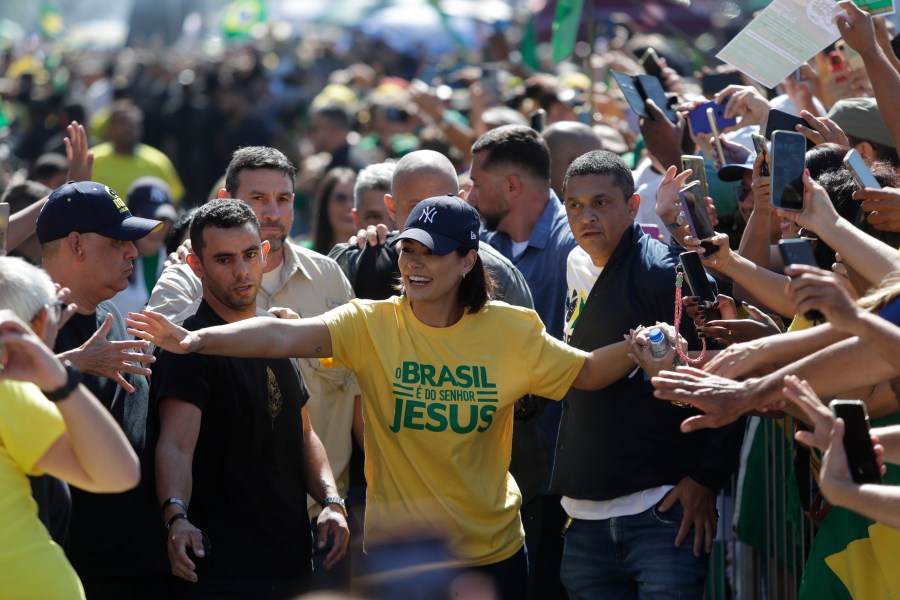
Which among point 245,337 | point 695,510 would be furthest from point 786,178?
point 245,337

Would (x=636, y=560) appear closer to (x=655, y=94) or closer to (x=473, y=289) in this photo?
(x=473, y=289)

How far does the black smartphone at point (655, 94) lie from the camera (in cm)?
639

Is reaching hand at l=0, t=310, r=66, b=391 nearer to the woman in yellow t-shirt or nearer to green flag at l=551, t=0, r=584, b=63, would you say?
the woman in yellow t-shirt

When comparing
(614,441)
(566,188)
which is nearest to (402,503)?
(614,441)

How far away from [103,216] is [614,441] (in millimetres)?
2213

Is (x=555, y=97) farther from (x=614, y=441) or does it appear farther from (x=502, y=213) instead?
(x=614, y=441)

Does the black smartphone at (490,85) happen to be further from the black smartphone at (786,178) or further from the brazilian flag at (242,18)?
the brazilian flag at (242,18)

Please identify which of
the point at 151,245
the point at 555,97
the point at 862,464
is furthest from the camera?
the point at 555,97

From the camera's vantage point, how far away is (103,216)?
5.04 m

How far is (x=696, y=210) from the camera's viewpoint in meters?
4.82

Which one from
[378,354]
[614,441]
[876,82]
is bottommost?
[614,441]

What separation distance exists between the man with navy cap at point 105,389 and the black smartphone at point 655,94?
8.65ft

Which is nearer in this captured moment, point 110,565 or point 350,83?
point 110,565

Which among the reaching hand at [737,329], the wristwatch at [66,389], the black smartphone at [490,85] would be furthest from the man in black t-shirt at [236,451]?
the black smartphone at [490,85]
